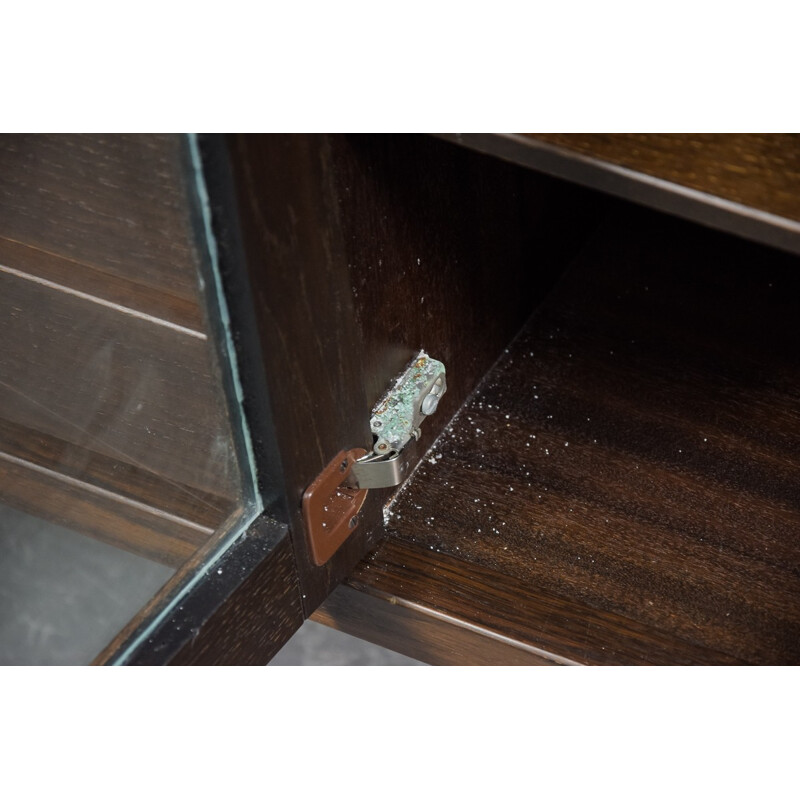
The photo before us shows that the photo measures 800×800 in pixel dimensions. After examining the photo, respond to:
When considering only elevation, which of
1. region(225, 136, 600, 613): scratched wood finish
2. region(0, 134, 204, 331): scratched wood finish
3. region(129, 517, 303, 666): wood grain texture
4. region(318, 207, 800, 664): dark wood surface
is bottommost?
region(318, 207, 800, 664): dark wood surface

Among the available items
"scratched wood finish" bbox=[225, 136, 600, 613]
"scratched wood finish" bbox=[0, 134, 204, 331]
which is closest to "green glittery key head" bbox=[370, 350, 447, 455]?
"scratched wood finish" bbox=[225, 136, 600, 613]

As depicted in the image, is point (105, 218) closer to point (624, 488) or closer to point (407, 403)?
point (407, 403)

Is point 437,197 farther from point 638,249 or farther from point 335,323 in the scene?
point 638,249

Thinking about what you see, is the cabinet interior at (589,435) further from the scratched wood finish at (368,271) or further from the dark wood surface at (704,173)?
the dark wood surface at (704,173)

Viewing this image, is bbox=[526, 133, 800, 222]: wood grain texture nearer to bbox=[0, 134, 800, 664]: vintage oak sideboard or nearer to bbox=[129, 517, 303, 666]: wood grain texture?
bbox=[0, 134, 800, 664]: vintage oak sideboard

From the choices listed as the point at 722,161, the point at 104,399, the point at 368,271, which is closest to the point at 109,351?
the point at 104,399

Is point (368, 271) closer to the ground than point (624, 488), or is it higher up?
higher up
